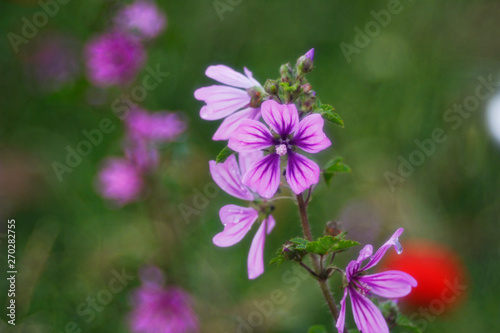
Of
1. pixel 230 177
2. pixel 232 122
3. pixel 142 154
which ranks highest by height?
pixel 142 154

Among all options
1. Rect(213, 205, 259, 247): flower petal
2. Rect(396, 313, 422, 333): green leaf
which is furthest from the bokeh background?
Rect(213, 205, 259, 247): flower petal

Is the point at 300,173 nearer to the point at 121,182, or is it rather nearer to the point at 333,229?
the point at 333,229

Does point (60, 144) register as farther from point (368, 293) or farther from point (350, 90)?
point (368, 293)

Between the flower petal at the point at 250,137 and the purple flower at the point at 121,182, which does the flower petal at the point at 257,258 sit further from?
the purple flower at the point at 121,182

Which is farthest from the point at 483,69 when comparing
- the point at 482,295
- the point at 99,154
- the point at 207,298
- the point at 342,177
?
the point at 99,154

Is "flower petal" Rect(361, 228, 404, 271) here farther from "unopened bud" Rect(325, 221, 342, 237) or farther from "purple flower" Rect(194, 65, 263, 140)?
"purple flower" Rect(194, 65, 263, 140)

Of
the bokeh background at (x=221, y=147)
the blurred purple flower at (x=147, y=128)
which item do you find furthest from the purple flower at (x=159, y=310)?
the blurred purple flower at (x=147, y=128)

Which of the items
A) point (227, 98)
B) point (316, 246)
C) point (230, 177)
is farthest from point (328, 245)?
point (227, 98)
